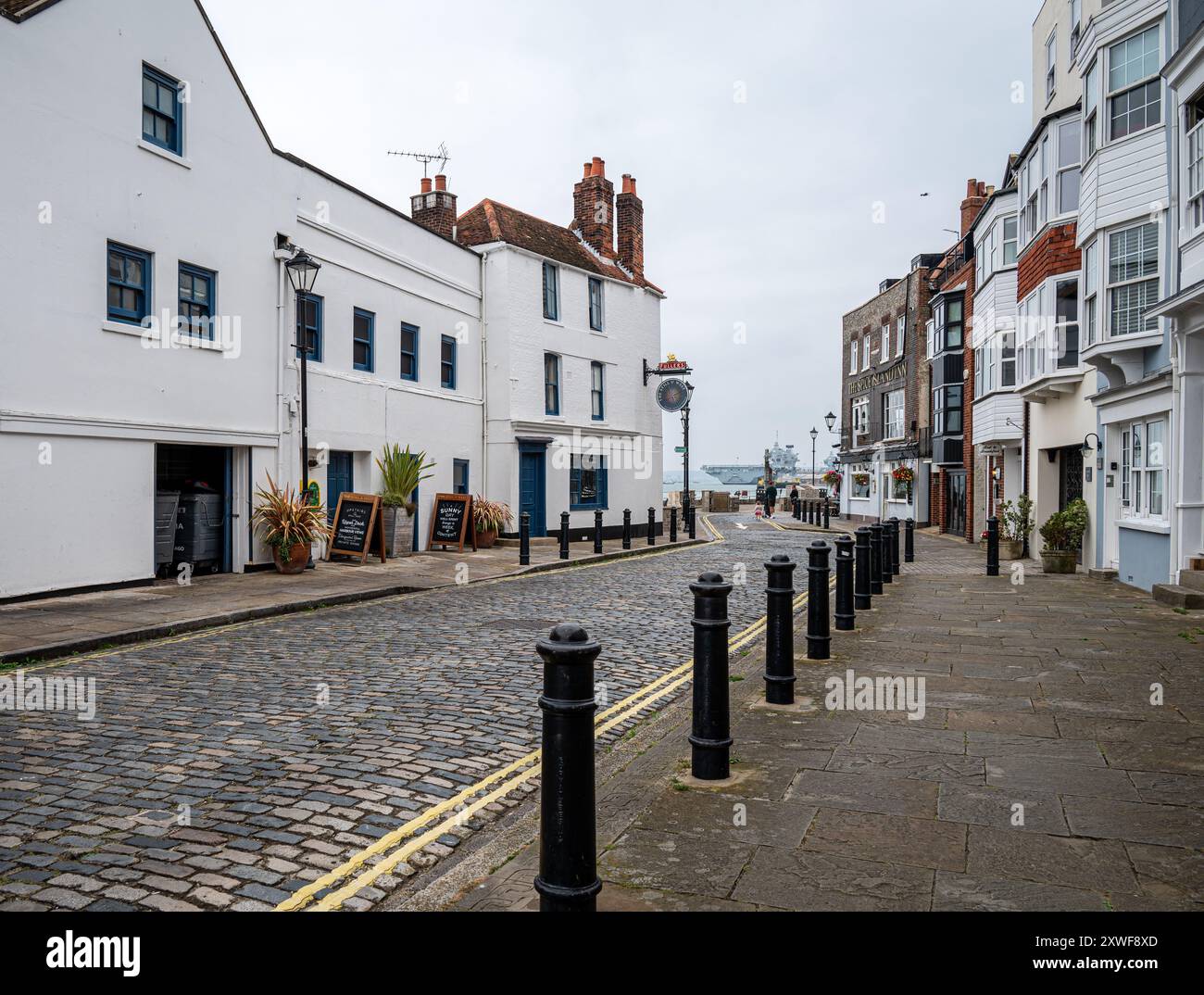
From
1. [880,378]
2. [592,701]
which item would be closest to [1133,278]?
[592,701]

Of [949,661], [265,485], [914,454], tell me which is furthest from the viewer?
[914,454]

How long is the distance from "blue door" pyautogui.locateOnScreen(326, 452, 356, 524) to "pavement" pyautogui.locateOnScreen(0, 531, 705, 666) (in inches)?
60.0

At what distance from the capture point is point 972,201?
34.9 metres

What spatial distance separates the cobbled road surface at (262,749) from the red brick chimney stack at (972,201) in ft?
98.5

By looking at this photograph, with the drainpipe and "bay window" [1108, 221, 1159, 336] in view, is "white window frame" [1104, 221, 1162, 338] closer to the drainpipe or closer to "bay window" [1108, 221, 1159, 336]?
"bay window" [1108, 221, 1159, 336]

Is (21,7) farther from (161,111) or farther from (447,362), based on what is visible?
Result: (447,362)

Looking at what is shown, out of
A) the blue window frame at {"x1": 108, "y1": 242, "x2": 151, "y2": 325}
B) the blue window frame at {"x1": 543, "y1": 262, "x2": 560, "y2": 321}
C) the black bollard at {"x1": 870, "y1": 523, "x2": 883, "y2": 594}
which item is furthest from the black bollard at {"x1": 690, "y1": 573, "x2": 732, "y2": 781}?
the blue window frame at {"x1": 543, "y1": 262, "x2": 560, "y2": 321}

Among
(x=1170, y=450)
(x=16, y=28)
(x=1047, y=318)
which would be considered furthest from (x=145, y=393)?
(x=1047, y=318)

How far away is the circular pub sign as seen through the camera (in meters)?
31.2

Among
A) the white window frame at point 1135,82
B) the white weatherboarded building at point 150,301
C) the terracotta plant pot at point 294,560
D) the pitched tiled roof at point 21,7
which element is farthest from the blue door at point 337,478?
the white window frame at point 1135,82

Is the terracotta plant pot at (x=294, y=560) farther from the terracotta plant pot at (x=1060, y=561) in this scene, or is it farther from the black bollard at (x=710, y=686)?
the terracotta plant pot at (x=1060, y=561)

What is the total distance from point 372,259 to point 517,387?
633 centimetres

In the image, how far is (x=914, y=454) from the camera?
127 ft
